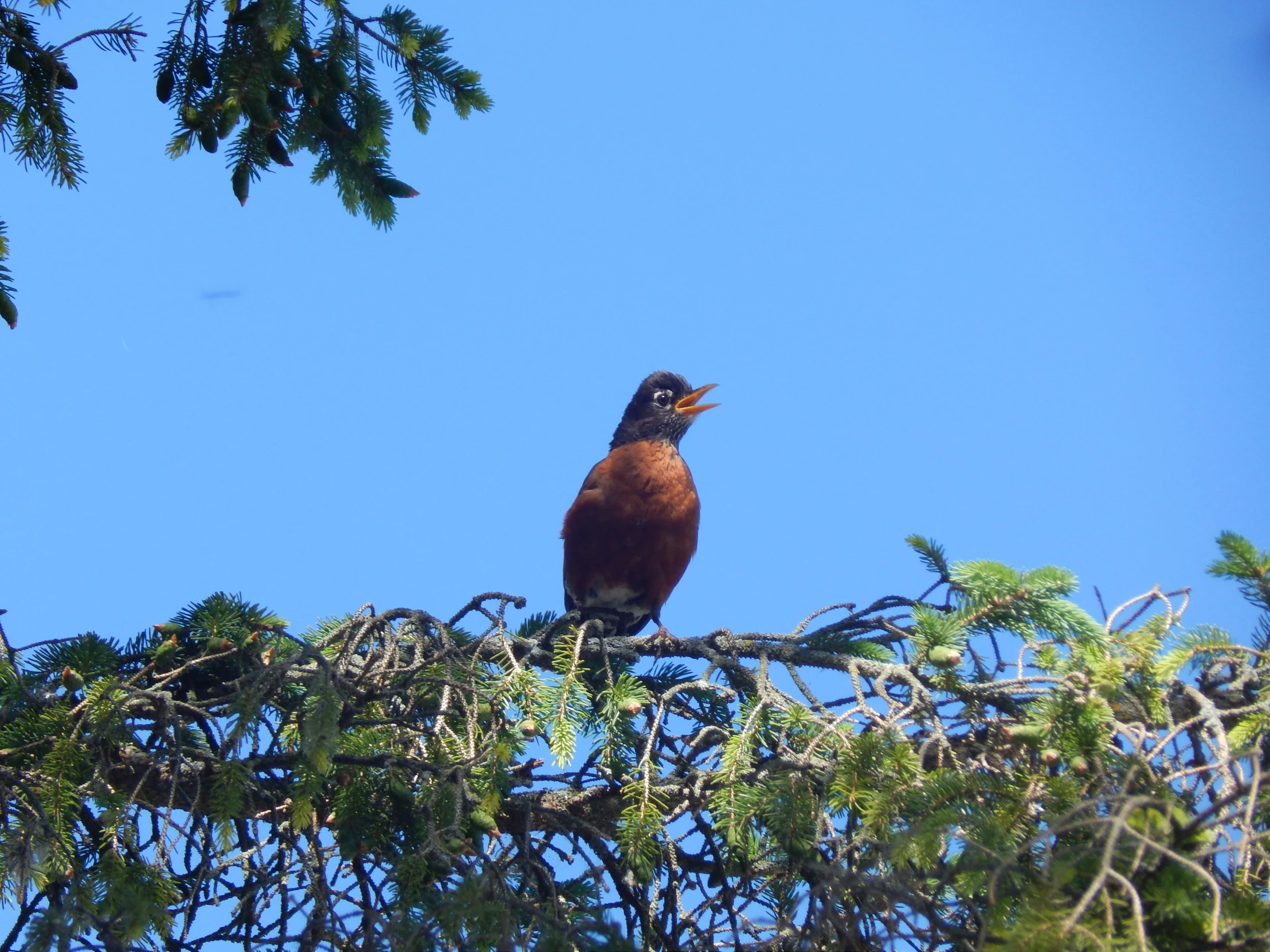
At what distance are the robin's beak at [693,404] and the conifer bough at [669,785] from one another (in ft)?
10.0

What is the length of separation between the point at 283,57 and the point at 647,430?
10.5 ft

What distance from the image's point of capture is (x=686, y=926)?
2.18 m

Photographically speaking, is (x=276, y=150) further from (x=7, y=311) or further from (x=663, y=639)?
(x=663, y=639)

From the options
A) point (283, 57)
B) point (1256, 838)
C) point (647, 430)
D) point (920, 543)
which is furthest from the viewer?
point (647, 430)

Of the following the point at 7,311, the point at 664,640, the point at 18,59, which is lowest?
the point at 664,640

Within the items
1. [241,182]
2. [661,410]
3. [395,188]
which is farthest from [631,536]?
[241,182]

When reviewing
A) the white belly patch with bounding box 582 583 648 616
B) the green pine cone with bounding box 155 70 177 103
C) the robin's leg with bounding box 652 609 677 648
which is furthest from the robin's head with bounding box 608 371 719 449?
the green pine cone with bounding box 155 70 177 103

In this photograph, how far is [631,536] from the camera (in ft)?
15.9

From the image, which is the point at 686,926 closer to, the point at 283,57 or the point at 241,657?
the point at 241,657

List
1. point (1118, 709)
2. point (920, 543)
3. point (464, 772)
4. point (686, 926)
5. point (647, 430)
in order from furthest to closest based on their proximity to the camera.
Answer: point (647, 430) < point (920, 543) < point (686, 926) < point (464, 772) < point (1118, 709)

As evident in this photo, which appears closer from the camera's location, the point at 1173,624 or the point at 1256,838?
the point at 1256,838

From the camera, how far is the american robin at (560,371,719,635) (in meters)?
4.85

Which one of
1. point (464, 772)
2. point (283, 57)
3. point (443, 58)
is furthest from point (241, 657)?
point (443, 58)

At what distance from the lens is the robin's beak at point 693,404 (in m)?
5.79
